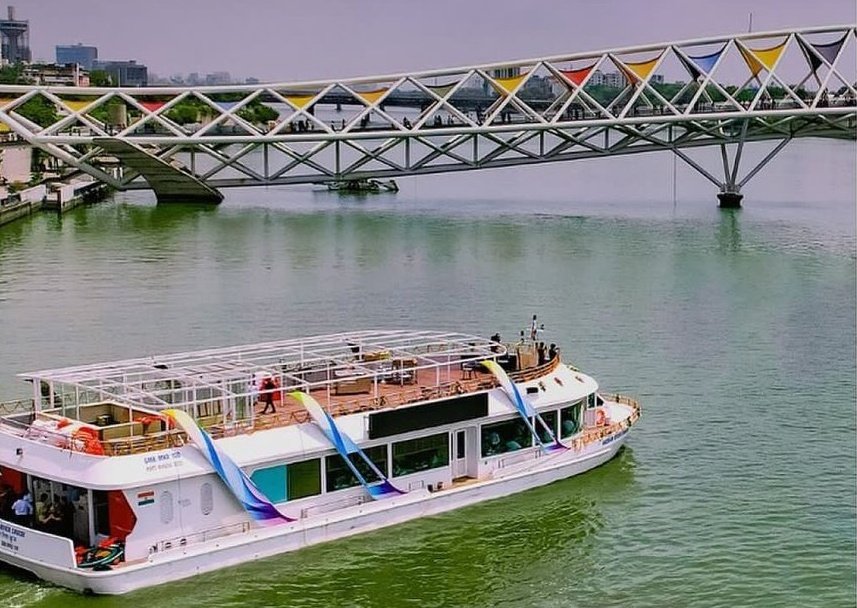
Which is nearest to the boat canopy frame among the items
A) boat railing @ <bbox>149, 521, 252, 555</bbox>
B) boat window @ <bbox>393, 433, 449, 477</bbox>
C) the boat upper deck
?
the boat upper deck

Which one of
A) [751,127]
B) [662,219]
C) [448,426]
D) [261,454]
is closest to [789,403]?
[448,426]

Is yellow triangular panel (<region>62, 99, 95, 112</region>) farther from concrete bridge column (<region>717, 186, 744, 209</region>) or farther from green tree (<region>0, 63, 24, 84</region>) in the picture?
green tree (<region>0, 63, 24, 84</region>)

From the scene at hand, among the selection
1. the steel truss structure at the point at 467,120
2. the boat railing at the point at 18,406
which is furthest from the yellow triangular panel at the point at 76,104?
the boat railing at the point at 18,406

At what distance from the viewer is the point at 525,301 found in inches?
1134

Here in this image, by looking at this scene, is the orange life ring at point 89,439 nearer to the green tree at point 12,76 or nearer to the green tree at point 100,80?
the green tree at point 12,76

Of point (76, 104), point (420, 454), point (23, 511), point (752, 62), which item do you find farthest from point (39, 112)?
point (23, 511)

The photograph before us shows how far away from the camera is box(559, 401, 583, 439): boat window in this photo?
15742 millimetres

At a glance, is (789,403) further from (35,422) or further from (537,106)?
(537,106)

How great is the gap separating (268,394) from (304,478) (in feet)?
3.35

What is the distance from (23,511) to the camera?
40.3 ft

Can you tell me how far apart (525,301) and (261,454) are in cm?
1633

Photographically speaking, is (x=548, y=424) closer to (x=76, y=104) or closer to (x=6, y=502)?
(x=6, y=502)

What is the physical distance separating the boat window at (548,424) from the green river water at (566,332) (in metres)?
0.59

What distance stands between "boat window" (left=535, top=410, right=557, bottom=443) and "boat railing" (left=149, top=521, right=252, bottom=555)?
3992 millimetres
